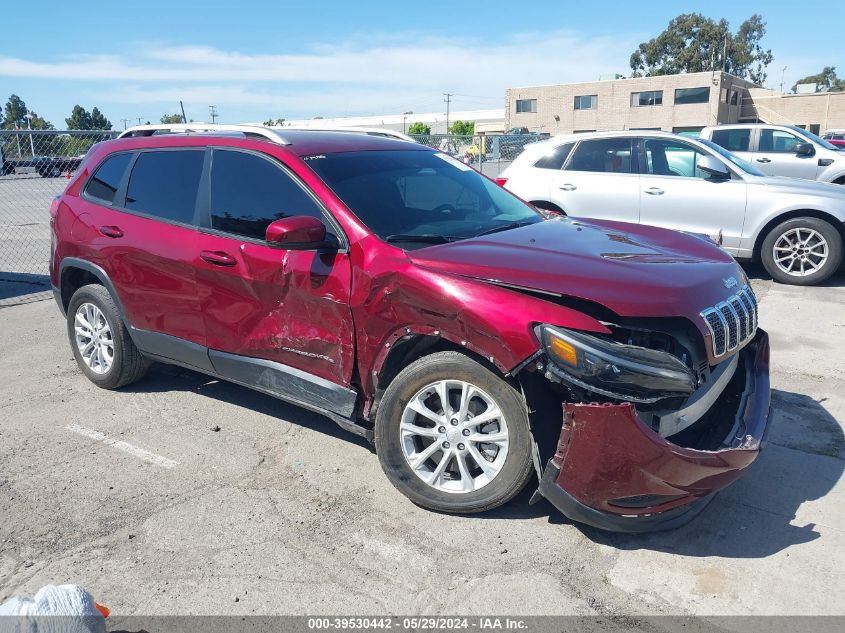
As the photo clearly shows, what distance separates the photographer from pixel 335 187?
398cm

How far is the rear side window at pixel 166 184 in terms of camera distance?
457cm

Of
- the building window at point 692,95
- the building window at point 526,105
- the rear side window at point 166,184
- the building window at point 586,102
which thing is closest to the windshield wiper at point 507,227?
the rear side window at point 166,184

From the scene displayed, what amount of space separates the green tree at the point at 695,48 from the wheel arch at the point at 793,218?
8025cm

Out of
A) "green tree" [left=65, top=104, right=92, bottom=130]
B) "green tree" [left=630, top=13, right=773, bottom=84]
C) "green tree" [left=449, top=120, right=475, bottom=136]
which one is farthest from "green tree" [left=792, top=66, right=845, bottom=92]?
"green tree" [left=65, top=104, right=92, bottom=130]

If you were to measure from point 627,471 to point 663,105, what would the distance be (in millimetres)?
63514

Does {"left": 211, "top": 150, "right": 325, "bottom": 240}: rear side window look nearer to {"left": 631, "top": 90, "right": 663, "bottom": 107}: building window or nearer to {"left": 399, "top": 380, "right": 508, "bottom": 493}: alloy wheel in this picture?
{"left": 399, "top": 380, "right": 508, "bottom": 493}: alloy wheel

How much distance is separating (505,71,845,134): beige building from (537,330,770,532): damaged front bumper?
58214 millimetres

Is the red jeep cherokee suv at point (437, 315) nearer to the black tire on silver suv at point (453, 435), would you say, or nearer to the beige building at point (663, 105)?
the black tire on silver suv at point (453, 435)

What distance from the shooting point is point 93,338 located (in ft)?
17.5

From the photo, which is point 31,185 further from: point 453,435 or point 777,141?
point 453,435

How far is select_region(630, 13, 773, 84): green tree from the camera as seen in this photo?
3127 inches

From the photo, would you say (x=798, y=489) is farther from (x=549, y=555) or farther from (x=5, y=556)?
(x=5, y=556)

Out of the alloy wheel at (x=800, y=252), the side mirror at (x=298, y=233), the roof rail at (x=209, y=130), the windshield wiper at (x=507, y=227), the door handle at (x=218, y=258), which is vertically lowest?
the alloy wheel at (x=800, y=252)

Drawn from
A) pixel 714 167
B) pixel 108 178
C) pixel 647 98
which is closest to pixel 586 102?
pixel 647 98
